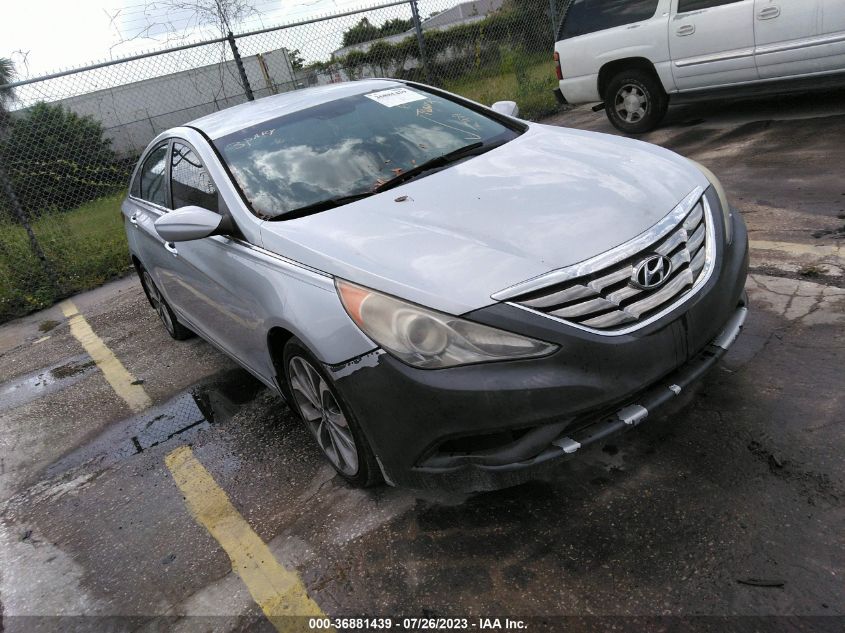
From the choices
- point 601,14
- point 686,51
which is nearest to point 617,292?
point 686,51

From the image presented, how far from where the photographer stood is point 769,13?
6.61 m

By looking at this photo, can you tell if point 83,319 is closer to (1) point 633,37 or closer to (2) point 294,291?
(2) point 294,291

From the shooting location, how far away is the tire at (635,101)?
7938mm

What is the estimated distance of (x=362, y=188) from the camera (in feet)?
10.5

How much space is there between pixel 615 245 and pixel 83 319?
5.97 meters

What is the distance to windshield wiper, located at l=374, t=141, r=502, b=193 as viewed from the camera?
321 cm

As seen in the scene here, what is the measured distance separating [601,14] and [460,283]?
7.02 meters

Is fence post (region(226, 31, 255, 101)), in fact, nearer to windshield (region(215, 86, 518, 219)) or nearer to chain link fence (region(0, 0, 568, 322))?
chain link fence (region(0, 0, 568, 322))

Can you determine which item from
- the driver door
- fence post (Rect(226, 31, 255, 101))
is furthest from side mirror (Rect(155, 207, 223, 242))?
fence post (Rect(226, 31, 255, 101))

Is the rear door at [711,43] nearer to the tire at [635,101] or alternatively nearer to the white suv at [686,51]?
the white suv at [686,51]

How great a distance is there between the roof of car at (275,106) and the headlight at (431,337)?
1882 millimetres

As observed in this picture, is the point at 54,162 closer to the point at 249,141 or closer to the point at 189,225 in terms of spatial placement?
the point at 249,141

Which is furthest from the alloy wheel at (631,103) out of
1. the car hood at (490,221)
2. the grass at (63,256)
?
the grass at (63,256)

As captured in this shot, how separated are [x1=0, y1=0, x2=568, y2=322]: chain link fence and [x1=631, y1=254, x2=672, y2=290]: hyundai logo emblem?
719 centimetres
